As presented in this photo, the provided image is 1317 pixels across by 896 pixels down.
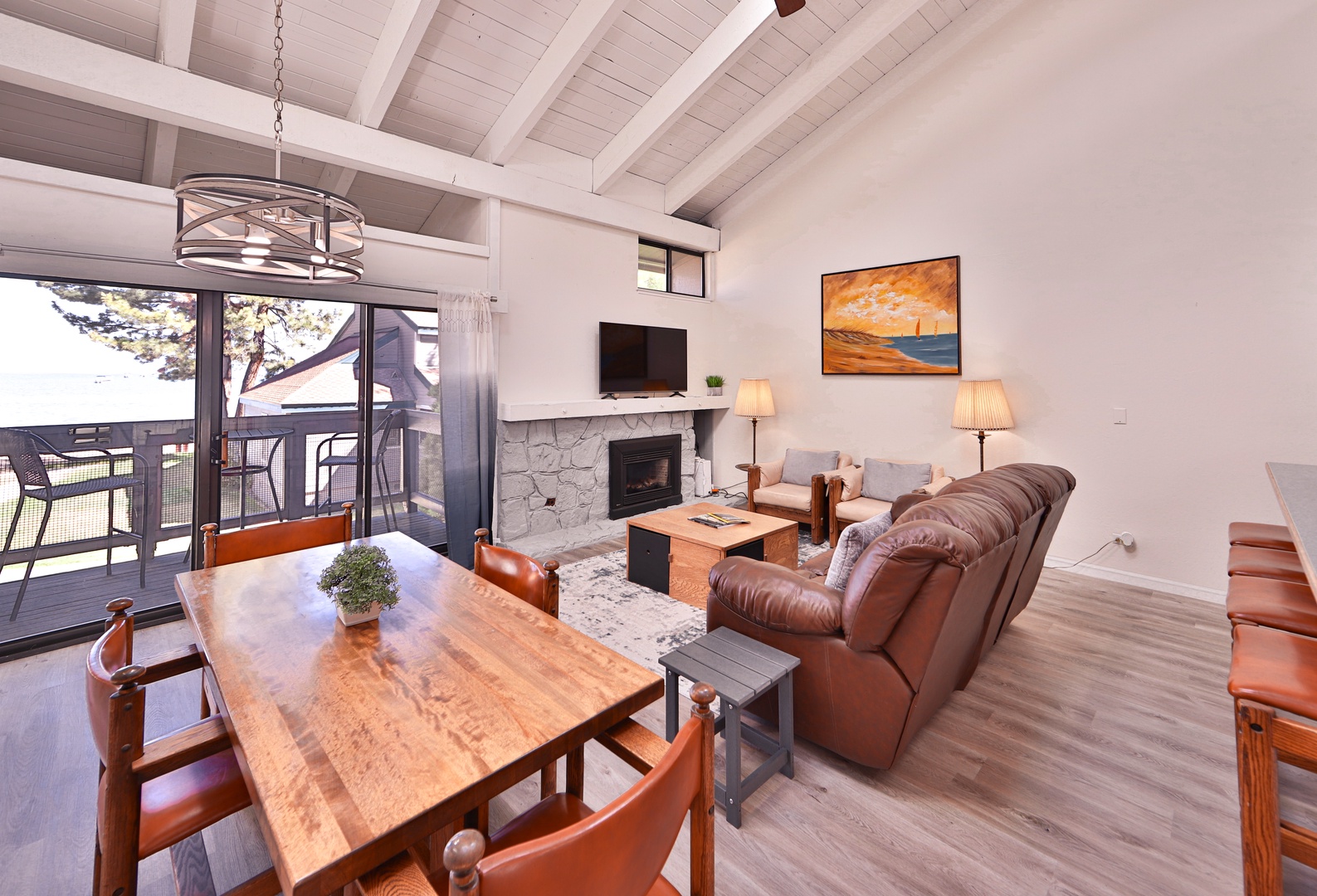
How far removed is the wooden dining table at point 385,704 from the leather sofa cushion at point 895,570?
2.65 ft

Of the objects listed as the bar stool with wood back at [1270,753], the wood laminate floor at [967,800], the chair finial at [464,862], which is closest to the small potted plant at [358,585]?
the wood laminate floor at [967,800]

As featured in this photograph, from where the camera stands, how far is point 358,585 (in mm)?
1485

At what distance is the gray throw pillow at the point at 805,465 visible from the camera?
5133 mm

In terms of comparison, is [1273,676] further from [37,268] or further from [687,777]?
[37,268]

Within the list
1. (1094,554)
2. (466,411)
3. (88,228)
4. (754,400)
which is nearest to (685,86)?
(754,400)

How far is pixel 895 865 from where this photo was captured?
1598mm

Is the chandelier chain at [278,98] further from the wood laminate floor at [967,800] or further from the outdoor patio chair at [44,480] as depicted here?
the wood laminate floor at [967,800]

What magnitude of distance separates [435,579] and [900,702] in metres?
1.54

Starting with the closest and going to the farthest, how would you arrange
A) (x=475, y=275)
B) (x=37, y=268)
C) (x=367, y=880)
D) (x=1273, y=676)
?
(x=367, y=880) → (x=1273, y=676) → (x=37, y=268) → (x=475, y=275)

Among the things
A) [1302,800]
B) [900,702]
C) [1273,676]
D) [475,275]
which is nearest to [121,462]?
[475,275]

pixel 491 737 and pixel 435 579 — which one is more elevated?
pixel 435 579

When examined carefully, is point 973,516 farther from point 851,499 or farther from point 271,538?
point 851,499

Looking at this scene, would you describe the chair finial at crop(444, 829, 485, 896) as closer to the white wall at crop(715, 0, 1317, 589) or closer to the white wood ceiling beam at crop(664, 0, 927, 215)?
the white wall at crop(715, 0, 1317, 589)

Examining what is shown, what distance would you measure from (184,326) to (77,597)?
5.20ft
